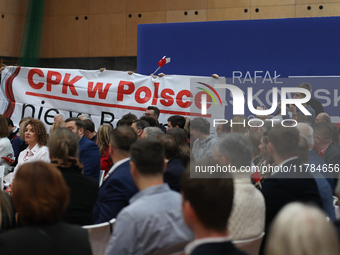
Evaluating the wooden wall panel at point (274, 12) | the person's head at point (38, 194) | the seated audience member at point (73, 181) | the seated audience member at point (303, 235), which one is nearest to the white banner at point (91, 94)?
the seated audience member at point (73, 181)

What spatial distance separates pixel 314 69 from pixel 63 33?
892 cm

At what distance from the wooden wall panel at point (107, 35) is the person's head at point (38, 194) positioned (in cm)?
1177

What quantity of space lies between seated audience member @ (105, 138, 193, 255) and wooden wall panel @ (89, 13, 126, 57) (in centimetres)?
1143

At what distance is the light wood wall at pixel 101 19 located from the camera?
12.4 metres

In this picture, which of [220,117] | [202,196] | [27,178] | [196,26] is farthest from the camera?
[196,26]

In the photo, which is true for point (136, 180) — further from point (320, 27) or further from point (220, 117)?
point (320, 27)

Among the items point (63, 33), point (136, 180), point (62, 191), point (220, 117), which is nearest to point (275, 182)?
point (136, 180)

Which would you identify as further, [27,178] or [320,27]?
[320,27]

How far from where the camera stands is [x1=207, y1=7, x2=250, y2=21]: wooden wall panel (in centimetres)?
1225

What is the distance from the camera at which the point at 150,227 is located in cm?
192

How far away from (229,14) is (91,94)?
6.83m

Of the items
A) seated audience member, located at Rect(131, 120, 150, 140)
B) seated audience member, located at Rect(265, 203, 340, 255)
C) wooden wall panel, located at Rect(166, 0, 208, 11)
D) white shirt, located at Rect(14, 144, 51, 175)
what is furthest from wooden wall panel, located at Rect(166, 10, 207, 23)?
seated audience member, located at Rect(265, 203, 340, 255)

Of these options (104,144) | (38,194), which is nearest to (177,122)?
(104,144)

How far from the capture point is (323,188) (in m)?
2.73
